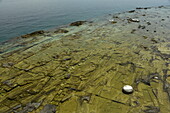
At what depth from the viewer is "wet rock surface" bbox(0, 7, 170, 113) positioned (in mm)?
4273

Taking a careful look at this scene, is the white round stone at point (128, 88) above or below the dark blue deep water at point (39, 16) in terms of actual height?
below

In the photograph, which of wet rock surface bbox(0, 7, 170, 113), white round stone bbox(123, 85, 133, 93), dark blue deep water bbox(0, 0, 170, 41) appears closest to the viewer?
wet rock surface bbox(0, 7, 170, 113)

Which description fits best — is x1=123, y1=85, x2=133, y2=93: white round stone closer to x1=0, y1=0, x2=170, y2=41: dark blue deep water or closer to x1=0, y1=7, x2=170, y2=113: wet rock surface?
x1=0, y1=7, x2=170, y2=113: wet rock surface

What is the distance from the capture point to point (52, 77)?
5945mm

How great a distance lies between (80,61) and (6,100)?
428cm

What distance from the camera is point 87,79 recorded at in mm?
5695

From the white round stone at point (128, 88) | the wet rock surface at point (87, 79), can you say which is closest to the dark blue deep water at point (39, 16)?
the wet rock surface at point (87, 79)

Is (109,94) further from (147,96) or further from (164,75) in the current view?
(164,75)

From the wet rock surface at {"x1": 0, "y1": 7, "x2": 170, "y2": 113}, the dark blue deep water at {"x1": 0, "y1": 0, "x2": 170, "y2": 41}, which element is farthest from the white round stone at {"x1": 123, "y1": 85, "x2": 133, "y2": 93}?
the dark blue deep water at {"x1": 0, "y1": 0, "x2": 170, "y2": 41}

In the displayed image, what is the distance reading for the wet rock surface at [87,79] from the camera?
168 inches

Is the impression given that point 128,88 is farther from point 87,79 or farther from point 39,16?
point 39,16

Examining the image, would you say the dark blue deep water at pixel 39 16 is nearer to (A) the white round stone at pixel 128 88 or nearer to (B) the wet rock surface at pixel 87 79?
(B) the wet rock surface at pixel 87 79

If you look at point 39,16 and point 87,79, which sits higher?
point 39,16

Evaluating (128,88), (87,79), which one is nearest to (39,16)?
(87,79)
